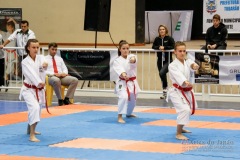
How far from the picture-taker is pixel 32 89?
33.2ft

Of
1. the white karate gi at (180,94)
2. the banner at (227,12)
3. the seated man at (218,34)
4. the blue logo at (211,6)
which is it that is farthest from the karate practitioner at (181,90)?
the blue logo at (211,6)

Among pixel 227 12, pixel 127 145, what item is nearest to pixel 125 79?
pixel 127 145

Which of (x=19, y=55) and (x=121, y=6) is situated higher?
(x=121, y=6)

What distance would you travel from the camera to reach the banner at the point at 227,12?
23.3m

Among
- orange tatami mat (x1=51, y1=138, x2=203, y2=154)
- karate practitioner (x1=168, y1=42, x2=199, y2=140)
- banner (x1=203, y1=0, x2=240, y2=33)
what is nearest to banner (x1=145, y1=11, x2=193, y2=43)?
banner (x1=203, y1=0, x2=240, y2=33)

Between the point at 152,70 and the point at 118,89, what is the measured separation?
255 inches

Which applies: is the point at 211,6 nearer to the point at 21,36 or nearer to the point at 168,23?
the point at 168,23

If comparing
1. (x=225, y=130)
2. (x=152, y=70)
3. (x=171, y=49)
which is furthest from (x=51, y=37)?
(x=225, y=130)

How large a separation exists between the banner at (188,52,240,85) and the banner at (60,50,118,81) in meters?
2.40

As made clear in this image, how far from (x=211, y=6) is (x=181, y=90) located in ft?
47.0

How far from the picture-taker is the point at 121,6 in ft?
72.1

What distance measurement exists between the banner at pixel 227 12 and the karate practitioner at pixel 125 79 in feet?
38.8

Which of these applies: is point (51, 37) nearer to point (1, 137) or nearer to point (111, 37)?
point (111, 37)

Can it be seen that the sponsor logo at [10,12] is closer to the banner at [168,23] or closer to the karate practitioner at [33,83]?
the banner at [168,23]
